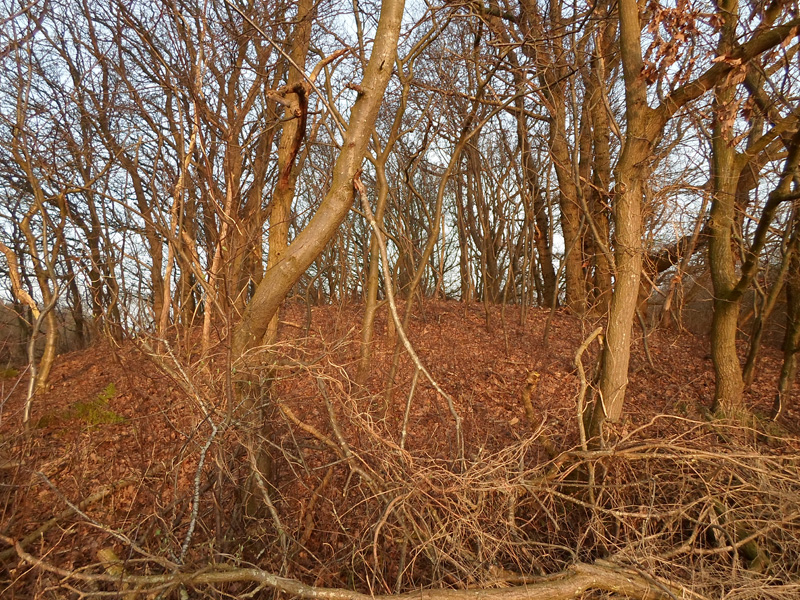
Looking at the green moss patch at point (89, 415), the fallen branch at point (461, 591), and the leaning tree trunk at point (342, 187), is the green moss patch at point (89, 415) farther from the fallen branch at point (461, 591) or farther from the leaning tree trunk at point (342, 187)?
the leaning tree trunk at point (342, 187)

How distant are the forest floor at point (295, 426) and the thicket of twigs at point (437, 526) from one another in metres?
0.05

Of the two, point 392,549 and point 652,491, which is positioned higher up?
point 652,491

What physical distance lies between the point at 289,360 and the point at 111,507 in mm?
2198

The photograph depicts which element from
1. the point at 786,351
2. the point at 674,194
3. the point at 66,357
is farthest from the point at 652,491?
the point at 66,357

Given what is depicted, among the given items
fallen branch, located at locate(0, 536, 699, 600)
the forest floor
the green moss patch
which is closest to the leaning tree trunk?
the forest floor

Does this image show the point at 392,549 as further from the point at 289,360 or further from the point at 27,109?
the point at 27,109

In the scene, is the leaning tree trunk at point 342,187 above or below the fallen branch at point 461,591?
above

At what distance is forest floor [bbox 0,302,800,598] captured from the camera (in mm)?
3412

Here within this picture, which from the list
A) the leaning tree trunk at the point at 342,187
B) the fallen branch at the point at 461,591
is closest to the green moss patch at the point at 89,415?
the fallen branch at the point at 461,591

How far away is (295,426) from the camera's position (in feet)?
15.0

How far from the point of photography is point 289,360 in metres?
3.47

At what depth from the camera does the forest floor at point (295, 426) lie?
3.41 meters

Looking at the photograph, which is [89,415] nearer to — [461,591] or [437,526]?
[437,526]

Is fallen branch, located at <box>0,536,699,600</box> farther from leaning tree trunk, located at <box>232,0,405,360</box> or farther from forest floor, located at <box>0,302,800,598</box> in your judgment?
leaning tree trunk, located at <box>232,0,405,360</box>
